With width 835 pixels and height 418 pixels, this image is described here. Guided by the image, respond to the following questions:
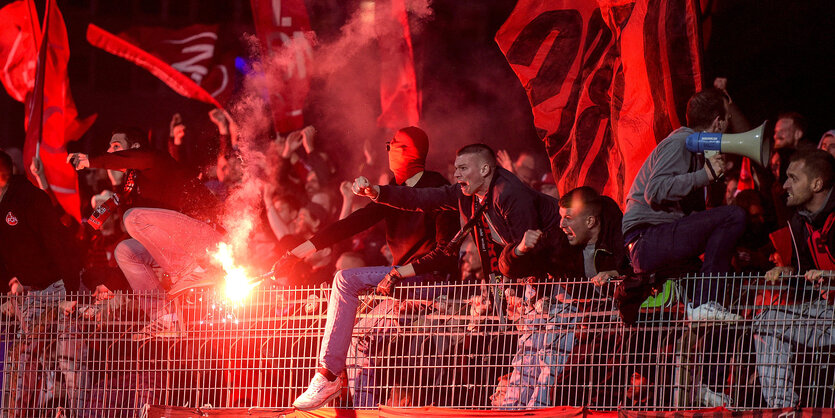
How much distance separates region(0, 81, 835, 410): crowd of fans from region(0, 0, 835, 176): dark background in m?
0.60

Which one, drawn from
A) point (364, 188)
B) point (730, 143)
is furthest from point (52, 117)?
point (730, 143)

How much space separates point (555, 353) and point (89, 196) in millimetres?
6307

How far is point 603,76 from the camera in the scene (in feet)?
29.7

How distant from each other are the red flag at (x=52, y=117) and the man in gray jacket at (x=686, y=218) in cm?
620

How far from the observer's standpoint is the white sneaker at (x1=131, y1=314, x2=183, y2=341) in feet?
23.1

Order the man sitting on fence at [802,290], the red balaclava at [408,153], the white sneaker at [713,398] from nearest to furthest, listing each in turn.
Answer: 1. the man sitting on fence at [802,290]
2. the white sneaker at [713,398]
3. the red balaclava at [408,153]

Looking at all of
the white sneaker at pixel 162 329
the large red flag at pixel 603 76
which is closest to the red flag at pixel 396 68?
the large red flag at pixel 603 76

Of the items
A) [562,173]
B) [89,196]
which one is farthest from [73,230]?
[562,173]

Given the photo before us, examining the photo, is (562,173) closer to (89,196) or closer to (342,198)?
(342,198)

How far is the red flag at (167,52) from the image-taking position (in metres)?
11.4

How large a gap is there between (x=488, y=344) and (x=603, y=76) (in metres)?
3.54

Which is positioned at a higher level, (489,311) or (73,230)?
(73,230)

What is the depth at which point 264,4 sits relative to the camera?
1091 cm

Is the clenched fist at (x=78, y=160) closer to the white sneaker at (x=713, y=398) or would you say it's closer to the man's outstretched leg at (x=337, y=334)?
the man's outstretched leg at (x=337, y=334)
